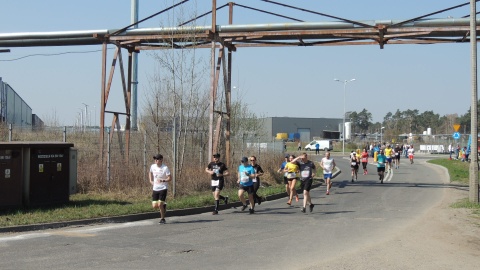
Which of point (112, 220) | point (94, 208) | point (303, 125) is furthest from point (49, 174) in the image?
point (303, 125)

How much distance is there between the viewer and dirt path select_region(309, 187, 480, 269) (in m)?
9.48

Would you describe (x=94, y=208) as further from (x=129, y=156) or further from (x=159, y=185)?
(x=129, y=156)

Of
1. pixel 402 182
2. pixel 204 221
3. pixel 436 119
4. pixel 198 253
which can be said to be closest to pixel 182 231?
pixel 204 221

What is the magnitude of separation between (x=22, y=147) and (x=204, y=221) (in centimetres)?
520

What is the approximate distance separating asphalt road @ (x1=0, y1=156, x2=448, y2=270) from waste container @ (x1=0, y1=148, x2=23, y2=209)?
2.79 meters

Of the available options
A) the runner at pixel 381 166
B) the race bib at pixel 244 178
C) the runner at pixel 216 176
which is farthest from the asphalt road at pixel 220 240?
the runner at pixel 381 166

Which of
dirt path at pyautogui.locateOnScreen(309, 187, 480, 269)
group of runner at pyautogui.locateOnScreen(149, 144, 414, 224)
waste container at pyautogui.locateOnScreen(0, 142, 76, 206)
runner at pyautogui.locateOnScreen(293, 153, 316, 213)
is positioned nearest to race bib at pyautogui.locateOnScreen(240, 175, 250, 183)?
group of runner at pyautogui.locateOnScreen(149, 144, 414, 224)

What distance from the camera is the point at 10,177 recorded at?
51.1ft

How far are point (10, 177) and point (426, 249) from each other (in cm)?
1043

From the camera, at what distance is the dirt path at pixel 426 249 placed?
9484 millimetres

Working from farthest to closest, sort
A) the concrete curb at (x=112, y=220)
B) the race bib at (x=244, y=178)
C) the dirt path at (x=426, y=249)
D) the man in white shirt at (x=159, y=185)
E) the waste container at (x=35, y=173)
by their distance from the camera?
the race bib at (x=244, y=178) → the waste container at (x=35, y=173) → the man in white shirt at (x=159, y=185) → the concrete curb at (x=112, y=220) → the dirt path at (x=426, y=249)

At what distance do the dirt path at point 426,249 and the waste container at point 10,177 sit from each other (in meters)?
9.30

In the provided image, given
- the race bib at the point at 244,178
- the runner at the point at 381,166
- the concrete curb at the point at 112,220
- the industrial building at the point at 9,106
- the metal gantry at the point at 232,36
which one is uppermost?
the metal gantry at the point at 232,36

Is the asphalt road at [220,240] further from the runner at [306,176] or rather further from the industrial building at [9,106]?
the industrial building at [9,106]
